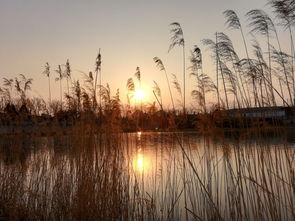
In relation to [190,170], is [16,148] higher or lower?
higher

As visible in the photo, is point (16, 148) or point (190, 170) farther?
point (16, 148)

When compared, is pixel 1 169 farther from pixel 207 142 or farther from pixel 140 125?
pixel 207 142

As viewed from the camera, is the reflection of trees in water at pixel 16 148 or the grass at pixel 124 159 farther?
the reflection of trees in water at pixel 16 148

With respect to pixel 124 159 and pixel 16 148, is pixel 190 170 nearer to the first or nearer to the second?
pixel 124 159

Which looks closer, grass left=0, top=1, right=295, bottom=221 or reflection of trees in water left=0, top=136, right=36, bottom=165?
grass left=0, top=1, right=295, bottom=221

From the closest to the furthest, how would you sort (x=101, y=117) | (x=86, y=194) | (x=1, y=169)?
(x=86, y=194)
(x=101, y=117)
(x=1, y=169)

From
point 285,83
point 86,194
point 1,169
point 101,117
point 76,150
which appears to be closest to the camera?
point 285,83

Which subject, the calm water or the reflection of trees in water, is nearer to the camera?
the calm water

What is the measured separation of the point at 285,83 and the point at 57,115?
384 centimetres

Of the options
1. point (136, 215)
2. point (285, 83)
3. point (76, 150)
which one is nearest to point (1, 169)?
point (76, 150)

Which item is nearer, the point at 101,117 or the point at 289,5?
the point at 289,5

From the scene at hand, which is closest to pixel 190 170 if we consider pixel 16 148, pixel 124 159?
pixel 124 159

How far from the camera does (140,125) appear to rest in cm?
598

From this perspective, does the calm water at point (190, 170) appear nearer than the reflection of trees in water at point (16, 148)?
Yes
